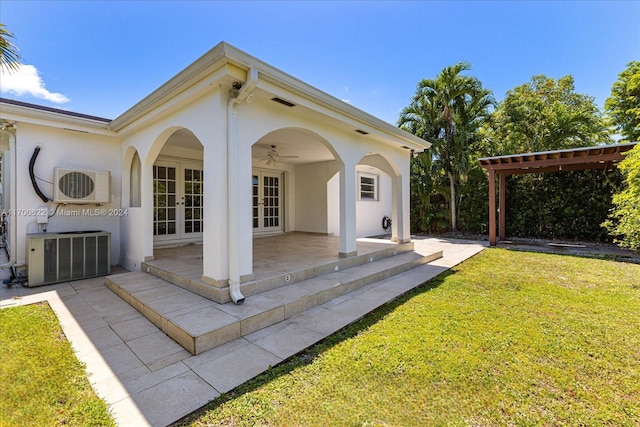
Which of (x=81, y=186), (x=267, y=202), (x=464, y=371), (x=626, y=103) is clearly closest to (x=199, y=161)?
(x=267, y=202)

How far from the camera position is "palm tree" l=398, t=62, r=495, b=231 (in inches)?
467

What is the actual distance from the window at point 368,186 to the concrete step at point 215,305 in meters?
6.57

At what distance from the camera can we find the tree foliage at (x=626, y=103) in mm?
13729

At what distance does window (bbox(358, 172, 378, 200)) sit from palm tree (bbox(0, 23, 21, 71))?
31.2 ft

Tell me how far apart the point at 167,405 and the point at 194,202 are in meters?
6.77

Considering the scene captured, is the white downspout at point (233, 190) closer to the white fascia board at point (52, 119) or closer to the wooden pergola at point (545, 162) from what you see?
the white fascia board at point (52, 119)

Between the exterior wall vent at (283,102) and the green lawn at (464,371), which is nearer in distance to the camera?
the green lawn at (464,371)

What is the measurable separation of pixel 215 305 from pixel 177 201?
5098 mm

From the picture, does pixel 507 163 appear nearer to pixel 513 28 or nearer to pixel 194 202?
pixel 513 28

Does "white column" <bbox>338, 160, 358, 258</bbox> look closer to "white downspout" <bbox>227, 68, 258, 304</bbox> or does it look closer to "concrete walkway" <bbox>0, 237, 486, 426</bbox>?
"concrete walkway" <bbox>0, 237, 486, 426</bbox>

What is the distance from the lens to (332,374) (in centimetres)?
255

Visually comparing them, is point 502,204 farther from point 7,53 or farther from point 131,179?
point 7,53

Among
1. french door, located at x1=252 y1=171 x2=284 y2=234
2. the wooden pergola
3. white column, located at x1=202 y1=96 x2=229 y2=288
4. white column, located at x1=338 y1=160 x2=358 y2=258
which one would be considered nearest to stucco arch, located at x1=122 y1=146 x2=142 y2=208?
white column, located at x1=202 y1=96 x2=229 y2=288

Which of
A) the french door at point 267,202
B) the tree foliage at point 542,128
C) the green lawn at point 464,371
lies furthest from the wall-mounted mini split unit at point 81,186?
the tree foliage at point 542,128
